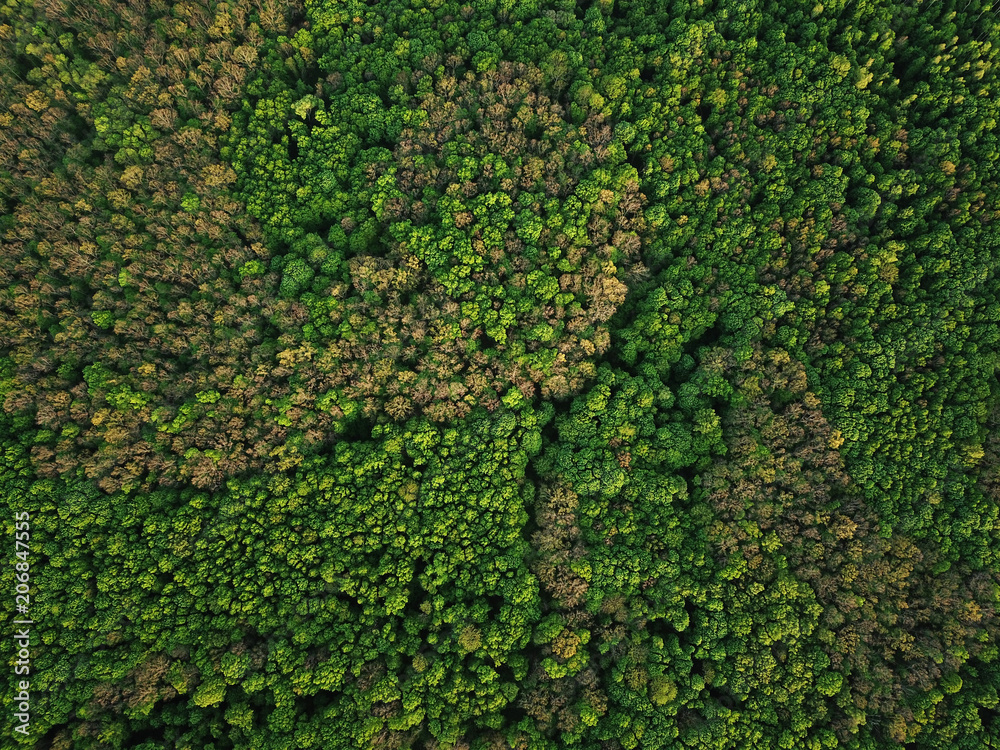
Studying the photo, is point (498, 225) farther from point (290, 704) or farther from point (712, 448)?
point (290, 704)

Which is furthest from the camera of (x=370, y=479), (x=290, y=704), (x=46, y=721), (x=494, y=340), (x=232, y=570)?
(x=494, y=340)

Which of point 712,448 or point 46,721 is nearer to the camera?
point 46,721

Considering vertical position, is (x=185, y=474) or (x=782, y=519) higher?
(x=185, y=474)

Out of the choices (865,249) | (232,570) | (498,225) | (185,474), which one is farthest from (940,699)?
(185,474)

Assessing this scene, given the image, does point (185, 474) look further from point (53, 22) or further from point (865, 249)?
point (865, 249)

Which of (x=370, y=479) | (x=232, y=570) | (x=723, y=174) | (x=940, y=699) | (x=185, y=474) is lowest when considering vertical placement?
(x=940, y=699)

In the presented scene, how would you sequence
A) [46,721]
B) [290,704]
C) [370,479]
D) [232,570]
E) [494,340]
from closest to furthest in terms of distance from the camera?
1. [46,721]
2. [290,704]
3. [232,570]
4. [370,479]
5. [494,340]

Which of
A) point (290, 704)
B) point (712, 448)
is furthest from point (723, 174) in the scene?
point (290, 704)
